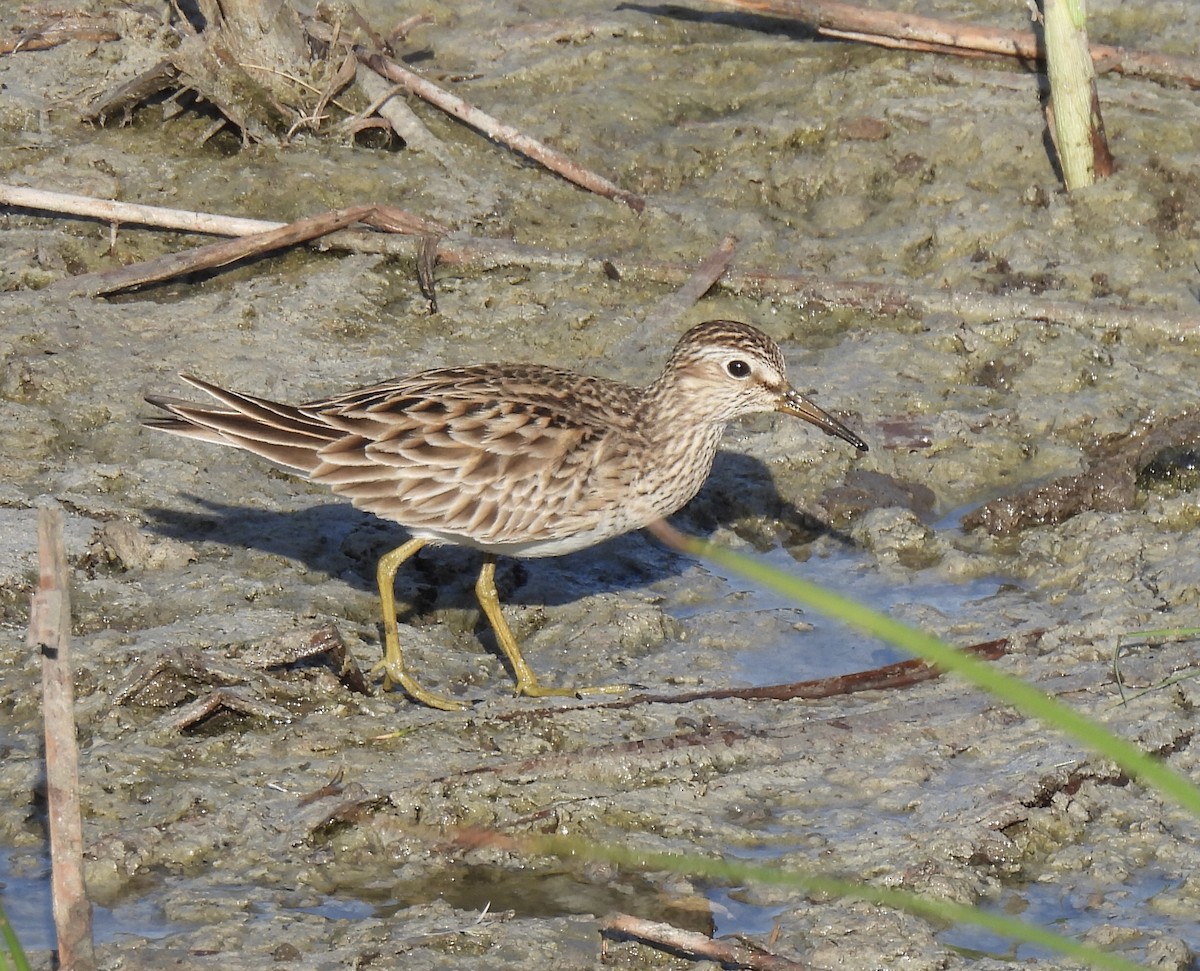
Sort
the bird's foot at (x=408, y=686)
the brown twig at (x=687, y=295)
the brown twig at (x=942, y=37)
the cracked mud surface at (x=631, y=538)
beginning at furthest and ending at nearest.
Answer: the brown twig at (x=942, y=37), the brown twig at (x=687, y=295), the bird's foot at (x=408, y=686), the cracked mud surface at (x=631, y=538)

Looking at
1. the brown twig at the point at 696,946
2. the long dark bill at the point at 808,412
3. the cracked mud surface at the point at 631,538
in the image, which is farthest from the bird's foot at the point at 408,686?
the long dark bill at the point at 808,412

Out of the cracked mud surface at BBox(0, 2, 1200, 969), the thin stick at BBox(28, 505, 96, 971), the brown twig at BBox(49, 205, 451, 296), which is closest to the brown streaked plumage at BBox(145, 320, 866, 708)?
the cracked mud surface at BBox(0, 2, 1200, 969)

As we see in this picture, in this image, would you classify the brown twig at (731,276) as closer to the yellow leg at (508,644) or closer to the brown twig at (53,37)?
the brown twig at (53,37)

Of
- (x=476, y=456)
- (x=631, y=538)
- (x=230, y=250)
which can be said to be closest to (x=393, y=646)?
(x=476, y=456)

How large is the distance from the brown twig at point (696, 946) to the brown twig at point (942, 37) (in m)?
6.34

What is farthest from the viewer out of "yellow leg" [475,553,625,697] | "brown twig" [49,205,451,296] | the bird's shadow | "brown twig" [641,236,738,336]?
"brown twig" [641,236,738,336]

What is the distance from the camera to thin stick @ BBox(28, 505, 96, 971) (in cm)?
319

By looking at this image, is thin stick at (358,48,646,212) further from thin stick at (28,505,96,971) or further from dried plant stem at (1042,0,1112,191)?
thin stick at (28,505,96,971)

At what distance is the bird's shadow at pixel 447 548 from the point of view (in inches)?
249

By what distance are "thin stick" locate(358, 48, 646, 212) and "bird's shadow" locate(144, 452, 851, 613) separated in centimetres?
214

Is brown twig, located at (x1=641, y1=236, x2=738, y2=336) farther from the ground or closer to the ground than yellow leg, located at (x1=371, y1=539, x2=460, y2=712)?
farther from the ground

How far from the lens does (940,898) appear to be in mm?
4484

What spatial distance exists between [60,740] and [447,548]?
3.52m

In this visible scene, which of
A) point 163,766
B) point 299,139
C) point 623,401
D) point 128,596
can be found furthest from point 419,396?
point 299,139
